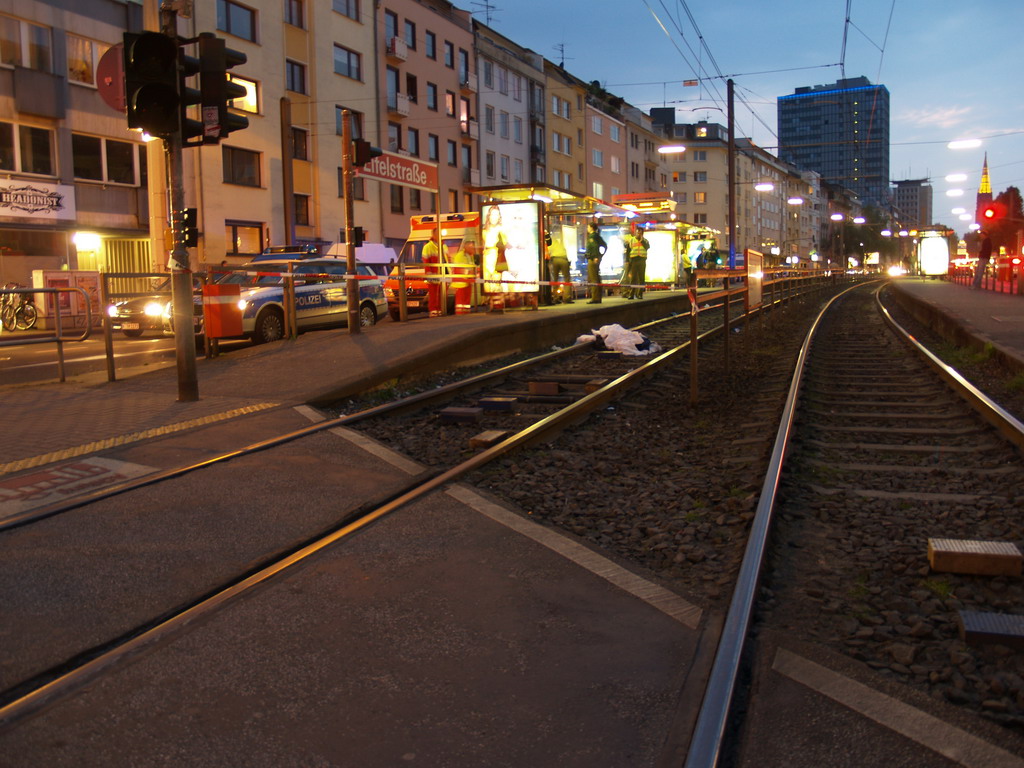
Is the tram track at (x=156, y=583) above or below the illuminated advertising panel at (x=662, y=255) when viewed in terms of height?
below

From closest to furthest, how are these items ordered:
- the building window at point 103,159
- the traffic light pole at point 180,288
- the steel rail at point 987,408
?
the steel rail at point 987,408, the traffic light pole at point 180,288, the building window at point 103,159

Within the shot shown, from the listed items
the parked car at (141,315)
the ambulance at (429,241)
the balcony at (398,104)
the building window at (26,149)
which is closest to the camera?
the parked car at (141,315)

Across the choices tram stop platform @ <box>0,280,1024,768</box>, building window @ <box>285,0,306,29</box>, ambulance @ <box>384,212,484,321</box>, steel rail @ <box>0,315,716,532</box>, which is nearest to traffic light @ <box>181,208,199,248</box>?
steel rail @ <box>0,315,716,532</box>

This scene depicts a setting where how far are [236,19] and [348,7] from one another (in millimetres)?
7598

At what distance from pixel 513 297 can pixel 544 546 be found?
15938mm

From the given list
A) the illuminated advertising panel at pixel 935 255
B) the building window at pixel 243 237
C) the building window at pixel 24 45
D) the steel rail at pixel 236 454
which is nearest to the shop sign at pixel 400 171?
the steel rail at pixel 236 454

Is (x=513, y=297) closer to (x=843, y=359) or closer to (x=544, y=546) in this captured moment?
(x=843, y=359)

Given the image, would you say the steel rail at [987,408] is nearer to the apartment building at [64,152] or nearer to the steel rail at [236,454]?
the steel rail at [236,454]

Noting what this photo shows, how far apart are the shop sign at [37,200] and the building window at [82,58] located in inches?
132

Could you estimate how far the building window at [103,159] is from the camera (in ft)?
93.9

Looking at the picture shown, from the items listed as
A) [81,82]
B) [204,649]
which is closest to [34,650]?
[204,649]

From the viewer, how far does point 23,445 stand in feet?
23.3

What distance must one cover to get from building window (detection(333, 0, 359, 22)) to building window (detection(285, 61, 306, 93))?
145 inches

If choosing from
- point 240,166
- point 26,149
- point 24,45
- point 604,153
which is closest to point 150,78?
point 26,149
